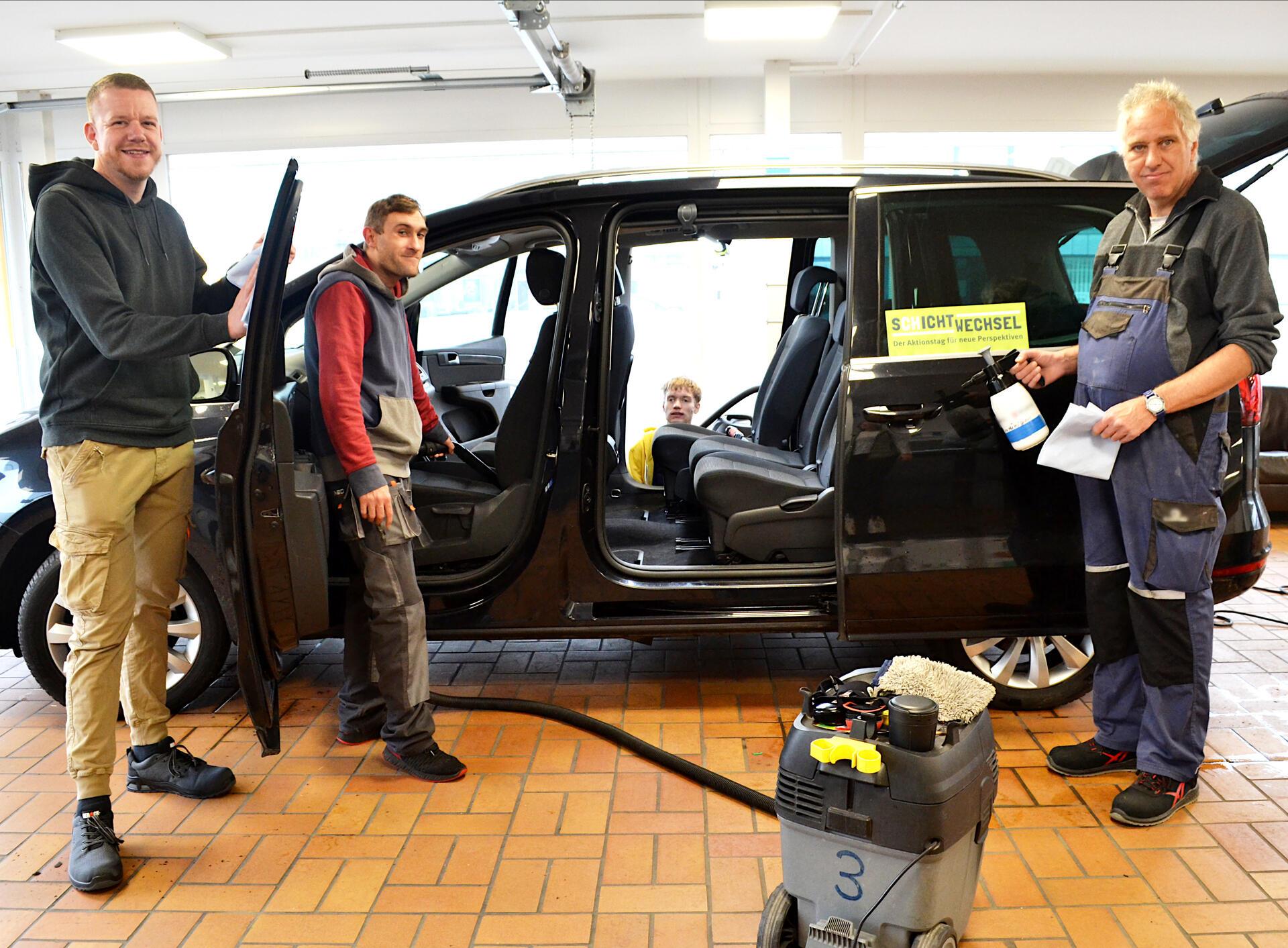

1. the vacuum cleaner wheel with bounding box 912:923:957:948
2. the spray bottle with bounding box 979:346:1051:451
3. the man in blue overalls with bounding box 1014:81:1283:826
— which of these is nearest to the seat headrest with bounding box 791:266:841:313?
the spray bottle with bounding box 979:346:1051:451

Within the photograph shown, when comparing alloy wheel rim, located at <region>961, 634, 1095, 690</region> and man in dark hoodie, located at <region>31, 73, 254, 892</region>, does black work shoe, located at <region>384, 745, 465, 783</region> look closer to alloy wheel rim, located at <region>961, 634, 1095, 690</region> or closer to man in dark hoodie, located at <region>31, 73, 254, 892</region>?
man in dark hoodie, located at <region>31, 73, 254, 892</region>

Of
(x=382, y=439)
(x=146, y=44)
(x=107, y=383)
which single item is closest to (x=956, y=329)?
(x=382, y=439)

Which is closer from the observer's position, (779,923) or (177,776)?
(779,923)

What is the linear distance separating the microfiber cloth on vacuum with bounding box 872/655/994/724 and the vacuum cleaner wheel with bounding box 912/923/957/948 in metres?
0.38

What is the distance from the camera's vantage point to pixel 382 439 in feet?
9.27

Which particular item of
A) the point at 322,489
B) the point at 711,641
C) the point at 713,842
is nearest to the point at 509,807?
the point at 713,842

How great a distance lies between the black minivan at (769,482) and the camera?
9.48ft

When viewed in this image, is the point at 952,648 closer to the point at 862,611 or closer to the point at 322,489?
the point at 862,611

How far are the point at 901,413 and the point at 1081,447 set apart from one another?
1.64 feet

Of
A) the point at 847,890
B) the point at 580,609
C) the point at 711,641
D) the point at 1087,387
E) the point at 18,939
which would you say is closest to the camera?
the point at 847,890

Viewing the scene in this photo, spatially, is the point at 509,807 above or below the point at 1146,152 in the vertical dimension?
below

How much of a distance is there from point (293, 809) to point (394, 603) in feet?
2.06

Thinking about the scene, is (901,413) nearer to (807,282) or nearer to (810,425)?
(810,425)

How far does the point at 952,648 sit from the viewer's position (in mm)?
3166
